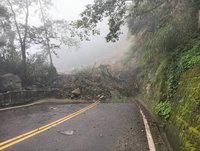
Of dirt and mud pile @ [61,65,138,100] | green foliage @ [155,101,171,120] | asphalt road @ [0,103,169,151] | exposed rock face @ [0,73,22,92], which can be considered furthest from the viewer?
dirt and mud pile @ [61,65,138,100]

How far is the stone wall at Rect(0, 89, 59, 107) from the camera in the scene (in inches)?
587

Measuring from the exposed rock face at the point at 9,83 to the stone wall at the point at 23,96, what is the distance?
6.31 feet

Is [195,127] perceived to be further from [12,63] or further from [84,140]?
[12,63]

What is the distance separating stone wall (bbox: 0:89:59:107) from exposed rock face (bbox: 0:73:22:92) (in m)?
1.92

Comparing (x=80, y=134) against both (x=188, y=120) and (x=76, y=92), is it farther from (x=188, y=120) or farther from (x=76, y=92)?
(x=76, y=92)

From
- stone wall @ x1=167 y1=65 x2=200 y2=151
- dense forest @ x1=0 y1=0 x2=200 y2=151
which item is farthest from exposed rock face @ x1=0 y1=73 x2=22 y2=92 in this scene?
stone wall @ x1=167 y1=65 x2=200 y2=151

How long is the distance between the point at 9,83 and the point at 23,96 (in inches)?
119

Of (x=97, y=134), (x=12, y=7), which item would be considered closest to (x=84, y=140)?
(x=97, y=134)

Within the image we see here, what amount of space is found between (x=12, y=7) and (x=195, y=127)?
23.2 metres

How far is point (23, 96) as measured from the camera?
56.0ft

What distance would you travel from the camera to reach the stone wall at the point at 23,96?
14906mm

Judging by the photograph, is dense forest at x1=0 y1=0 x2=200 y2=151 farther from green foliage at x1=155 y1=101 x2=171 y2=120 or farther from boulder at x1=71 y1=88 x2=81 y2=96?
boulder at x1=71 y1=88 x2=81 y2=96

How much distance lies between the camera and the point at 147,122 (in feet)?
34.7

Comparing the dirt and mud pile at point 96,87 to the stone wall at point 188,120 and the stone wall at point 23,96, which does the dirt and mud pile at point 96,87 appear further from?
the stone wall at point 188,120
